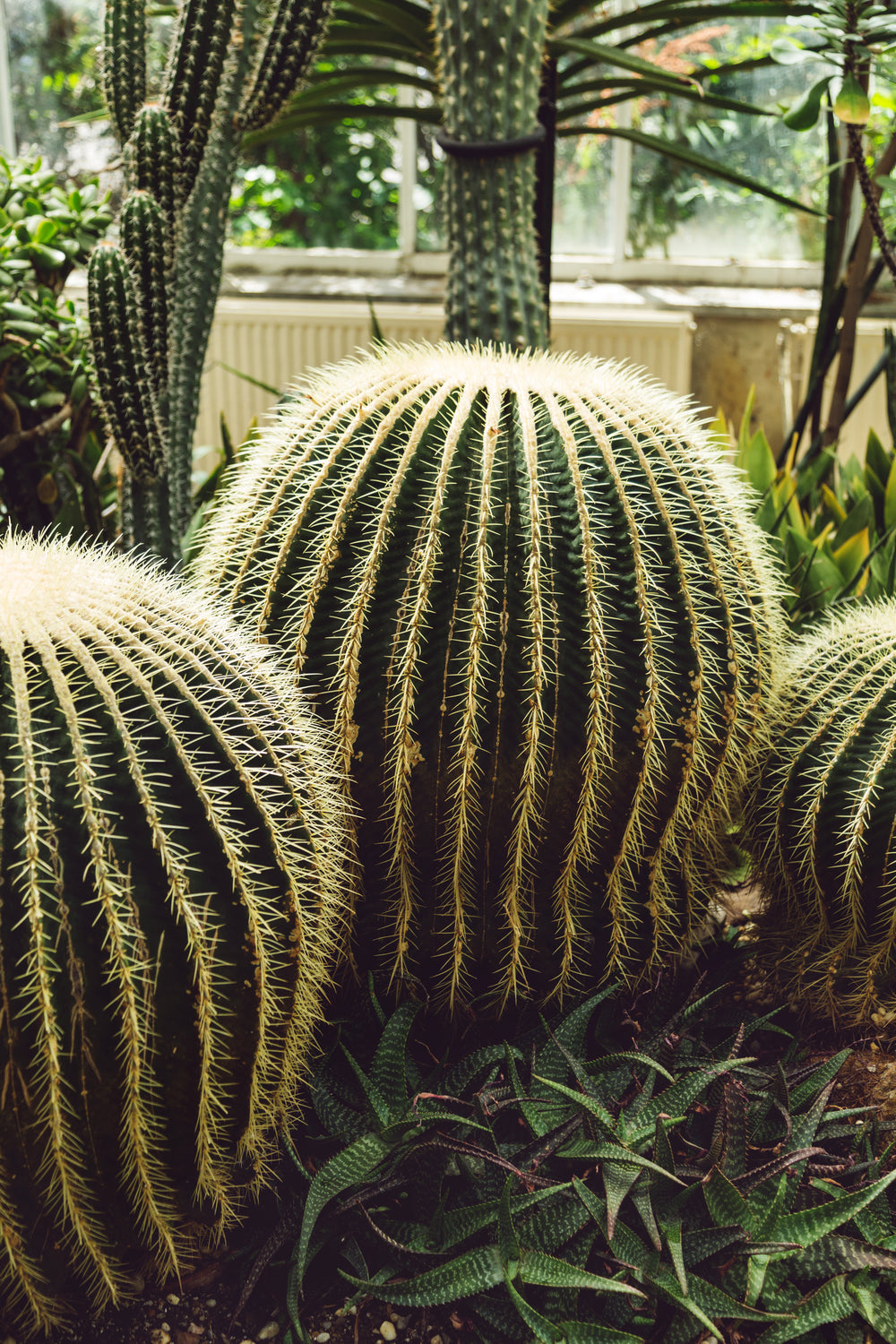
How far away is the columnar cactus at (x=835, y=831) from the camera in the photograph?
1182 mm

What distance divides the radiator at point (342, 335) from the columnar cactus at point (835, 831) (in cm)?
243

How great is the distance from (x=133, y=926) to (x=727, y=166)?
3856mm

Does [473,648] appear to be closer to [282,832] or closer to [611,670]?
[611,670]

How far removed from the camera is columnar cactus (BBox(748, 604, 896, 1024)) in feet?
3.88

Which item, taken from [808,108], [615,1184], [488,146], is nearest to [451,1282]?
[615,1184]

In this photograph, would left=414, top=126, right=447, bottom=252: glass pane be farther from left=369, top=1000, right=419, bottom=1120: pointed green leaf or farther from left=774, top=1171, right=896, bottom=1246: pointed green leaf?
left=774, top=1171, right=896, bottom=1246: pointed green leaf

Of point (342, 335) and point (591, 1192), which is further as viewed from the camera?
point (342, 335)

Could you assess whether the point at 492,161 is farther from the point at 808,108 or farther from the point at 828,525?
the point at 828,525

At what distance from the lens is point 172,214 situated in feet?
5.57

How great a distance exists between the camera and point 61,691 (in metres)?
0.86

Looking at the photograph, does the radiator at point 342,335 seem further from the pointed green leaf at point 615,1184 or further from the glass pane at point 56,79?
the pointed green leaf at point 615,1184

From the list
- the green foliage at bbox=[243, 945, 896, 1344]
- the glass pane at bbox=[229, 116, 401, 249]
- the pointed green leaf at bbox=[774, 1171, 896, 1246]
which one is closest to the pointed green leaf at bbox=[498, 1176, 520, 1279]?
the green foliage at bbox=[243, 945, 896, 1344]

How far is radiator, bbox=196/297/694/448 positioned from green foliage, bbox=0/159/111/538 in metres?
1.49

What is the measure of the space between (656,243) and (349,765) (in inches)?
135
